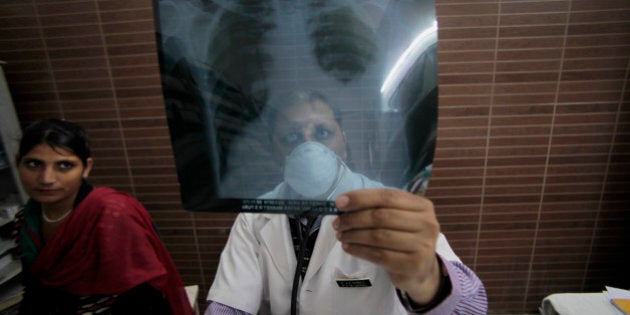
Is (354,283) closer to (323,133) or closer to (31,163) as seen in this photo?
(323,133)

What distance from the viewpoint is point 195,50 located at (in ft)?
1.43

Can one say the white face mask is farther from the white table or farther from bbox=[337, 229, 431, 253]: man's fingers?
the white table

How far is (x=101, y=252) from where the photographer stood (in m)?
1.02

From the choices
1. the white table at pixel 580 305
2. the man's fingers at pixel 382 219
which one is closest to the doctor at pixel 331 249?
the man's fingers at pixel 382 219

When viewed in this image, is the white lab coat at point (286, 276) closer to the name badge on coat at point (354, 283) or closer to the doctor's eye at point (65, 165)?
the name badge on coat at point (354, 283)

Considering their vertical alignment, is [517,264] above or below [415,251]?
below

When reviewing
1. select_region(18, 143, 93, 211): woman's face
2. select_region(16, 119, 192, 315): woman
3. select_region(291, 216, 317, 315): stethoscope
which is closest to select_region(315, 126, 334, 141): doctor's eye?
select_region(291, 216, 317, 315): stethoscope

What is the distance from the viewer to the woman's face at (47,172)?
101 centimetres

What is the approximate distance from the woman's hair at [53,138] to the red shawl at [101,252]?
0.57ft

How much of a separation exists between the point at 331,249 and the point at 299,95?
52 cm

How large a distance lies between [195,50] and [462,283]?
0.70m

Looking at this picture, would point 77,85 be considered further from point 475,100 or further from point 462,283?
point 475,100

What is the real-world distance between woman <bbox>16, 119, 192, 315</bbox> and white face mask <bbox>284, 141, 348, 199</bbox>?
2.86ft

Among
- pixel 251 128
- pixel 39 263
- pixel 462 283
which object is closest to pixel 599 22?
pixel 462 283
